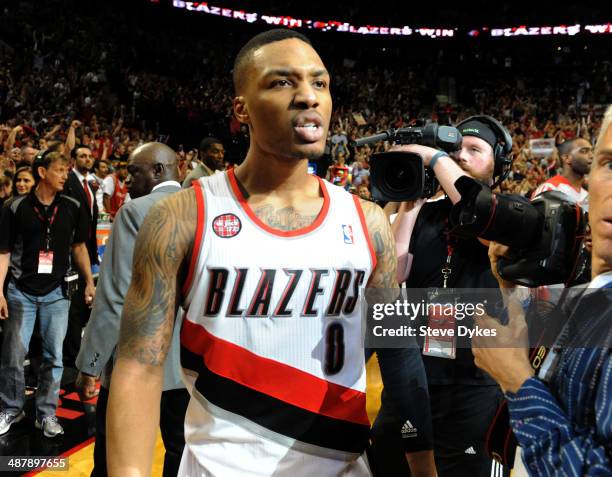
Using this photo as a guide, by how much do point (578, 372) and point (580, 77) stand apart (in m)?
23.5

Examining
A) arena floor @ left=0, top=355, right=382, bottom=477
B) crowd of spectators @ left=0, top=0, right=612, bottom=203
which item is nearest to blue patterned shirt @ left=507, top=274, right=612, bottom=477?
arena floor @ left=0, top=355, right=382, bottom=477

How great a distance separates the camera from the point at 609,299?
1.10 m

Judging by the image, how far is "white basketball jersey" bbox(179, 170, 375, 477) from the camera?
1422 mm

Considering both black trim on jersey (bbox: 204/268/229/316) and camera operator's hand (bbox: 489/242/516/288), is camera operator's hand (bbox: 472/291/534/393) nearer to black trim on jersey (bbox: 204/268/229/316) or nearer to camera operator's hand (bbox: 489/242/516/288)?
camera operator's hand (bbox: 489/242/516/288)

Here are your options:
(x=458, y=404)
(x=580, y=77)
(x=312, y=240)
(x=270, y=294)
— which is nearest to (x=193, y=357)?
(x=270, y=294)

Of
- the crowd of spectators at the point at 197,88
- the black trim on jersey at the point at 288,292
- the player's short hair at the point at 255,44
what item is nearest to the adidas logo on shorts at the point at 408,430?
the black trim on jersey at the point at 288,292

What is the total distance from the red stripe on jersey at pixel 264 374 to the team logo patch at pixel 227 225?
0.77ft

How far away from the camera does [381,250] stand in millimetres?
1585

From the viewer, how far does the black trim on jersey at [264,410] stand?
4.68ft

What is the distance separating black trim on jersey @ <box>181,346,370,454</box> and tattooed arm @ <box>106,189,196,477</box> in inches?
4.0

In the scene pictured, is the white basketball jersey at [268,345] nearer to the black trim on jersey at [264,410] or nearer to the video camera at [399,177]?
the black trim on jersey at [264,410]

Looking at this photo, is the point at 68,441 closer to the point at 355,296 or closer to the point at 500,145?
the point at 355,296

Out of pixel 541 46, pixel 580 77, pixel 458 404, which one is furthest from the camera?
pixel 541 46

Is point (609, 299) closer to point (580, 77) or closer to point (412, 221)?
point (412, 221)
